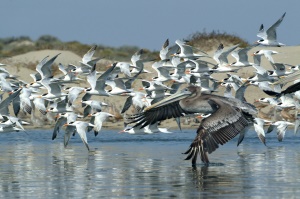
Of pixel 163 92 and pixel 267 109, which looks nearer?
pixel 163 92

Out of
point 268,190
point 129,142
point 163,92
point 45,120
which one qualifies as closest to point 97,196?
point 268,190

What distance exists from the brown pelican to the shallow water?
468mm

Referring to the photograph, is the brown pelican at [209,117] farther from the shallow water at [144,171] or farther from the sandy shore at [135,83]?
the sandy shore at [135,83]

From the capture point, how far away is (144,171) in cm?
1555

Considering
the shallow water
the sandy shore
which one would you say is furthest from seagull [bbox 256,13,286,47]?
the shallow water

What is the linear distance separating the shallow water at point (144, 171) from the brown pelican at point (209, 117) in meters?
0.47

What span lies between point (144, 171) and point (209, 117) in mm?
1416

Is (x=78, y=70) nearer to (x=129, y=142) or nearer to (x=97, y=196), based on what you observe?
(x=129, y=142)

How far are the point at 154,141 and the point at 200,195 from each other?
11.1m

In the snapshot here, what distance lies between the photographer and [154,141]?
77.4 ft

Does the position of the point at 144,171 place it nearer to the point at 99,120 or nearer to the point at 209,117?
the point at 209,117

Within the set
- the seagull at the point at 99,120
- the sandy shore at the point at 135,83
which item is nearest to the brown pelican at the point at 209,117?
the seagull at the point at 99,120

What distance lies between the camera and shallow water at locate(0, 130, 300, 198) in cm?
1289

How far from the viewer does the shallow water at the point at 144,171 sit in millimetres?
12891
